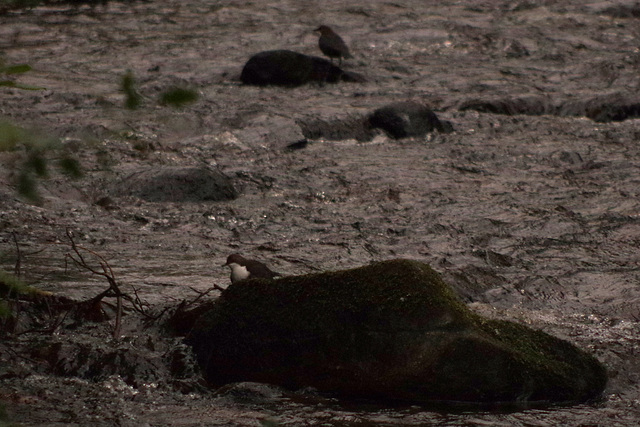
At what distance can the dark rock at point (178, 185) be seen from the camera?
293 inches

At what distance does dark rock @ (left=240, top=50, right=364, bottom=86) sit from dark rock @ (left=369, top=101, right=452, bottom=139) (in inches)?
70.8

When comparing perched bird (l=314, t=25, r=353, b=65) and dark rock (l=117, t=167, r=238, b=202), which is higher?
perched bird (l=314, t=25, r=353, b=65)

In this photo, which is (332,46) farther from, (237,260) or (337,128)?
(237,260)

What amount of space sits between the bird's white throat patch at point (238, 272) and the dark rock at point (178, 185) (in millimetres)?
2299

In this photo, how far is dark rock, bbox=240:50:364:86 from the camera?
37.2 ft

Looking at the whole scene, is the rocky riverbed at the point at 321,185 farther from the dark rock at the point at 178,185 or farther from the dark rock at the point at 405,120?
the dark rock at the point at 405,120

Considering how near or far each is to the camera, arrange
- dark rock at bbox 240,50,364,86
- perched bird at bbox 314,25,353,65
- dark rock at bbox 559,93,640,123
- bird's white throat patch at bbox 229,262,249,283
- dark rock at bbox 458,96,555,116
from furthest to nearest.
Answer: perched bird at bbox 314,25,353,65, dark rock at bbox 240,50,364,86, dark rock at bbox 458,96,555,116, dark rock at bbox 559,93,640,123, bird's white throat patch at bbox 229,262,249,283

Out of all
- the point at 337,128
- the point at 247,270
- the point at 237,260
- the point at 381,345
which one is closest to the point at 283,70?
the point at 337,128

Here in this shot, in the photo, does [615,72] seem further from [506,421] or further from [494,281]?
[506,421]

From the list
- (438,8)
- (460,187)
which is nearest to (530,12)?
(438,8)

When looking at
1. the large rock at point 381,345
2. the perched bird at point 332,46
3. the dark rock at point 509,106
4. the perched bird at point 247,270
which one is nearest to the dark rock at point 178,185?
the perched bird at point 247,270

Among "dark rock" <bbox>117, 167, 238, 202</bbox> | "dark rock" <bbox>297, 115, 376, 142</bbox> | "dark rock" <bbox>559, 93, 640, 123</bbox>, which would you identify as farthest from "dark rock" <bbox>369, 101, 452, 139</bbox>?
"dark rock" <bbox>117, 167, 238, 202</bbox>

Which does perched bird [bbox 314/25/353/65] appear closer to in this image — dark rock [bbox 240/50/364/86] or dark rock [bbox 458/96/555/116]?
dark rock [bbox 240/50/364/86]

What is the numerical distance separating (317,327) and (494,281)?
2.13 m
